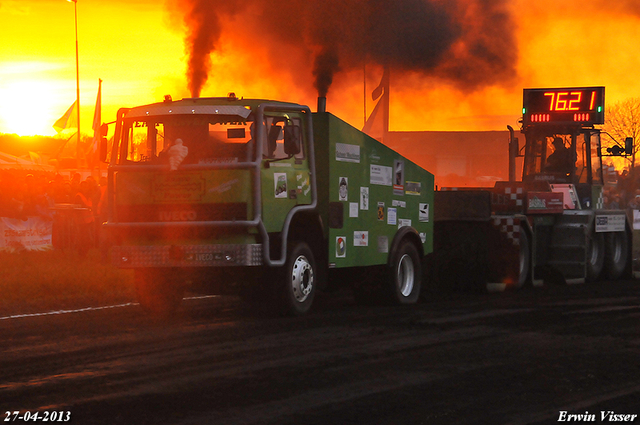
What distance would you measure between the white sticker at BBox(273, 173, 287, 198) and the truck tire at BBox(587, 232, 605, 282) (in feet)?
31.0

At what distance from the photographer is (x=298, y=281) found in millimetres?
11188

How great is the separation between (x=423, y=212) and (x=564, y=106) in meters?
5.81

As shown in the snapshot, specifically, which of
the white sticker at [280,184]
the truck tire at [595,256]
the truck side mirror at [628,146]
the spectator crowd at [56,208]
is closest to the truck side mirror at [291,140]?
the white sticker at [280,184]

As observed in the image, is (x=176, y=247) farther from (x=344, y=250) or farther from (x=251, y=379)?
(x=251, y=379)

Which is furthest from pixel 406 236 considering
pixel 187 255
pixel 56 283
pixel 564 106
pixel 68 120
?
pixel 68 120

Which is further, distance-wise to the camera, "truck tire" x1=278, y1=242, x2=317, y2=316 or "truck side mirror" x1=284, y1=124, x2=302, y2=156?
"truck tire" x1=278, y1=242, x2=317, y2=316

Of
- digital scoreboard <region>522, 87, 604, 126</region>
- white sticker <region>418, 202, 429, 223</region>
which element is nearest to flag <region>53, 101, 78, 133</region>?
digital scoreboard <region>522, 87, 604, 126</region>

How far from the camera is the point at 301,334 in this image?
9.66 metres

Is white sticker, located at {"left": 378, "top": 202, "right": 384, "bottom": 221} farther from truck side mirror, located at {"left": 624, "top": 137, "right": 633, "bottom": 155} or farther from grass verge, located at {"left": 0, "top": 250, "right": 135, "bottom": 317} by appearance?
truck side mirror, located at {"left": 624, "top": 137, "right": 633, "bottom": 155}

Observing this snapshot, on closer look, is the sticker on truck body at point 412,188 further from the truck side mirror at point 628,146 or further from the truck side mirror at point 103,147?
the truck side mirror at point 628,146

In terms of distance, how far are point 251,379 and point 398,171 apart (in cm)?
672

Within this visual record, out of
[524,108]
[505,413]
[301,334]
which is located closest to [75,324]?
[301,334]

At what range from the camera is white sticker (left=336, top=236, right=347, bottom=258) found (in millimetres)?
11773

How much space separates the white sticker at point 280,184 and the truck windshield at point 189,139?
0.43 metres
